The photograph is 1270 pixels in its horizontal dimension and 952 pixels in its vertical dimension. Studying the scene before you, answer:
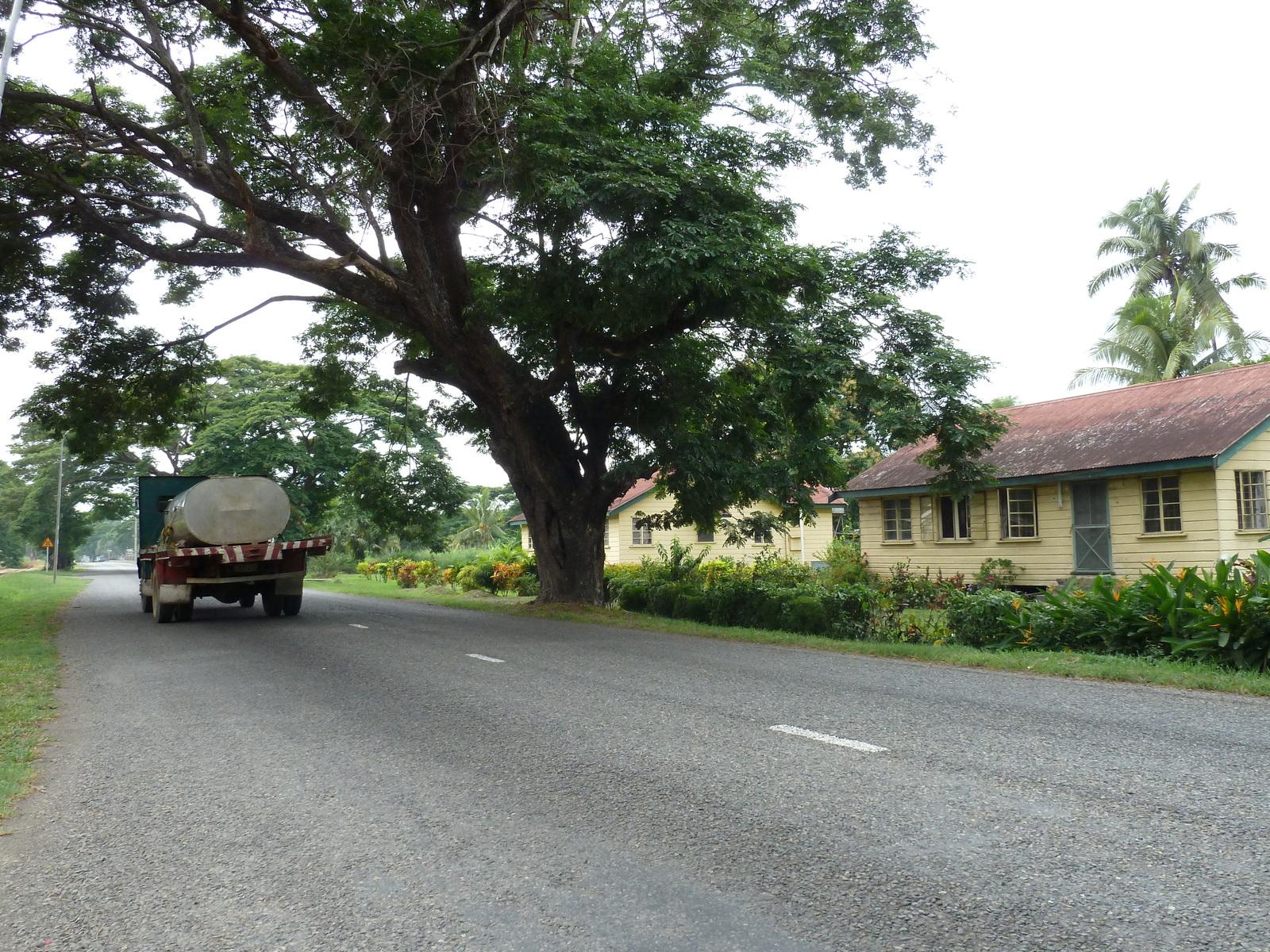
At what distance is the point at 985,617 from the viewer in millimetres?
12641

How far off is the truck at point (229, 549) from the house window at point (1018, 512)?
50.0 feet

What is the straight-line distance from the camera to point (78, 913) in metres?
3.86

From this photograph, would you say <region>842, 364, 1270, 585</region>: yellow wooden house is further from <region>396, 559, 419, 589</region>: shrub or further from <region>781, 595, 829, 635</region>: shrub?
<region>396, 559, 419, 589</region>: shrub

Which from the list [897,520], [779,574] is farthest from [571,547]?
[897,520]

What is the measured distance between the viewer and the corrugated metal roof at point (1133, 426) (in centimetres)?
1830

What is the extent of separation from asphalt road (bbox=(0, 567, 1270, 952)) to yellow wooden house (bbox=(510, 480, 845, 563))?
26.2 meters

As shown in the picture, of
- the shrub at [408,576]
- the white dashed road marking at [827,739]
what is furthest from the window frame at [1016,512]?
the shrub at [408,576]

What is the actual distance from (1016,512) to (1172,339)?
1508cm

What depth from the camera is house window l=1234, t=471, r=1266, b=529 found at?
18.2m

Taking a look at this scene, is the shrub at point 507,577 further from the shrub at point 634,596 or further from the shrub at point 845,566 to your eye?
the shrub at point 845,566

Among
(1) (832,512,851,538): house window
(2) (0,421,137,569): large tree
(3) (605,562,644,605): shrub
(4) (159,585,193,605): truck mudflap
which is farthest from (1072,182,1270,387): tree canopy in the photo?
(2) (0,421,137,569): large tree

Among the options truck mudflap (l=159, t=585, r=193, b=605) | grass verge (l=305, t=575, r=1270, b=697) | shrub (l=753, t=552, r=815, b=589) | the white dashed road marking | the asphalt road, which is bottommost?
the asphalt road

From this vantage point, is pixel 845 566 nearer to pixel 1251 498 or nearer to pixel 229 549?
pixel 1251 498

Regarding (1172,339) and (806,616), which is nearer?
(806,616)
